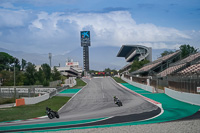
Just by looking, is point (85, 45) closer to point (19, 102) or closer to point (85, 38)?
point (85, 38)

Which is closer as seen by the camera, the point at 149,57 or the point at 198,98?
the point at 198,98

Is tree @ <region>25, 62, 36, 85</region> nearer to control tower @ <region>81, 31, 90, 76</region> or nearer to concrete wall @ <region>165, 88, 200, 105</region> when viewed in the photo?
concrete wall @ <region>165, 88, 200, 105</region>

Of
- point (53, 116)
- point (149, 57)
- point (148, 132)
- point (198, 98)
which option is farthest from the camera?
point (149, 57)

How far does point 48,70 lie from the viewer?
7388 centimetres

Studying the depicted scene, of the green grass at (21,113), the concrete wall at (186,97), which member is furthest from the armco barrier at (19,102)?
the concrete wall at (186,97)

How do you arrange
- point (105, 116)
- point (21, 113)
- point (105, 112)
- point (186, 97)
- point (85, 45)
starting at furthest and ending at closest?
point (85, 45)
point (186, 97)
point (21, 113)
point (105, 112)
point (105, 116)

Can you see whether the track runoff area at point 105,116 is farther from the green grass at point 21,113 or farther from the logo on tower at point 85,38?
the logo on tower at point 85,38

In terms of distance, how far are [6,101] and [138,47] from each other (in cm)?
9188

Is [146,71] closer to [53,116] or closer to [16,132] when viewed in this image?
[53,116]

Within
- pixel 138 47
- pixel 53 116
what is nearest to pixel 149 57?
pixel 138 47

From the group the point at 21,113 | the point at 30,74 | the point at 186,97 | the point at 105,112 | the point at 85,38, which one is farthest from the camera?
the point at 85,38

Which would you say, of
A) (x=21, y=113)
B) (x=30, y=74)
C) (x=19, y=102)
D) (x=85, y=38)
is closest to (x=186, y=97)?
(x=21, y=113)

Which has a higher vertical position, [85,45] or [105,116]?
[85,45]

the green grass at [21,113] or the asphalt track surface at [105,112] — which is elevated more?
the asphalt track surface at [105,112]
